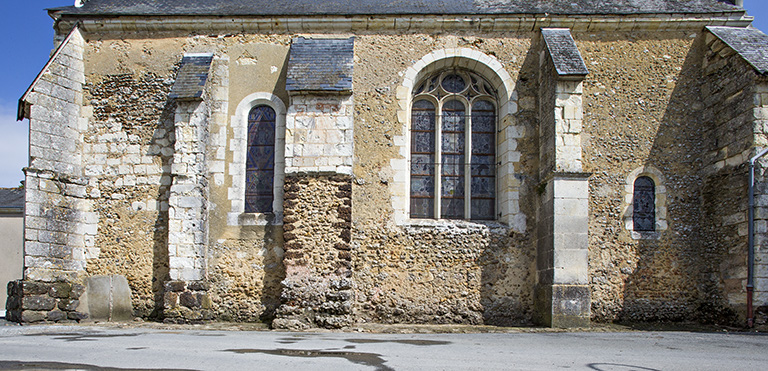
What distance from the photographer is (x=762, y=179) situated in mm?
8477

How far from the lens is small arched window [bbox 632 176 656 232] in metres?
9.64

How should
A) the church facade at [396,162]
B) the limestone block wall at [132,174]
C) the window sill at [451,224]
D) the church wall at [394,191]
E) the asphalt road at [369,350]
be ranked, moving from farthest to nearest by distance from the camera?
1. the limestone block wall at [132,174]
2. the window sill at [451,224]
3. the church wall at [394,191]
4. the church facade at [396,162]
5. the asphalt road at [369,350]

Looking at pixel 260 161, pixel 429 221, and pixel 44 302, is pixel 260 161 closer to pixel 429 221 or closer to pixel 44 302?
pixel 429 221

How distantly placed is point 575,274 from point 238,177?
18.2 ft

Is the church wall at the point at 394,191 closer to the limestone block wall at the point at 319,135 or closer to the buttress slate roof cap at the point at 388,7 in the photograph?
the limestone block wall at the point at 319,135

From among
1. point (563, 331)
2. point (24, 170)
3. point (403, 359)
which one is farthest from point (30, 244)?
point (563, 331)

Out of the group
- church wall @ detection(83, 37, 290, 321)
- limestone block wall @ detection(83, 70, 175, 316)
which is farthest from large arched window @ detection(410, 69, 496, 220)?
limestone block wall @ detection(83, 70, 175, 316)

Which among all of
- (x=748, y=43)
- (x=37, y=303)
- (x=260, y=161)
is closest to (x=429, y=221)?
(x=260, y=161)

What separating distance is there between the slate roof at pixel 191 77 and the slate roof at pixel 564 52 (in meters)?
5.59

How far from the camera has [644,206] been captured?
31.7 feet

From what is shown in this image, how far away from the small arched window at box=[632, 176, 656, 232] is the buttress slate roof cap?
2895 mm

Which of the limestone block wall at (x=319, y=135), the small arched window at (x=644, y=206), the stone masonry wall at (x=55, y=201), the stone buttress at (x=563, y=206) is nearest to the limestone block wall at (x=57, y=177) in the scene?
the stone masonry wall at (x=55, y=201)

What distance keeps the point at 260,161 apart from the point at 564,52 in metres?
5.28

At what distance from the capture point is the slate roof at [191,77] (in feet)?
30.6
